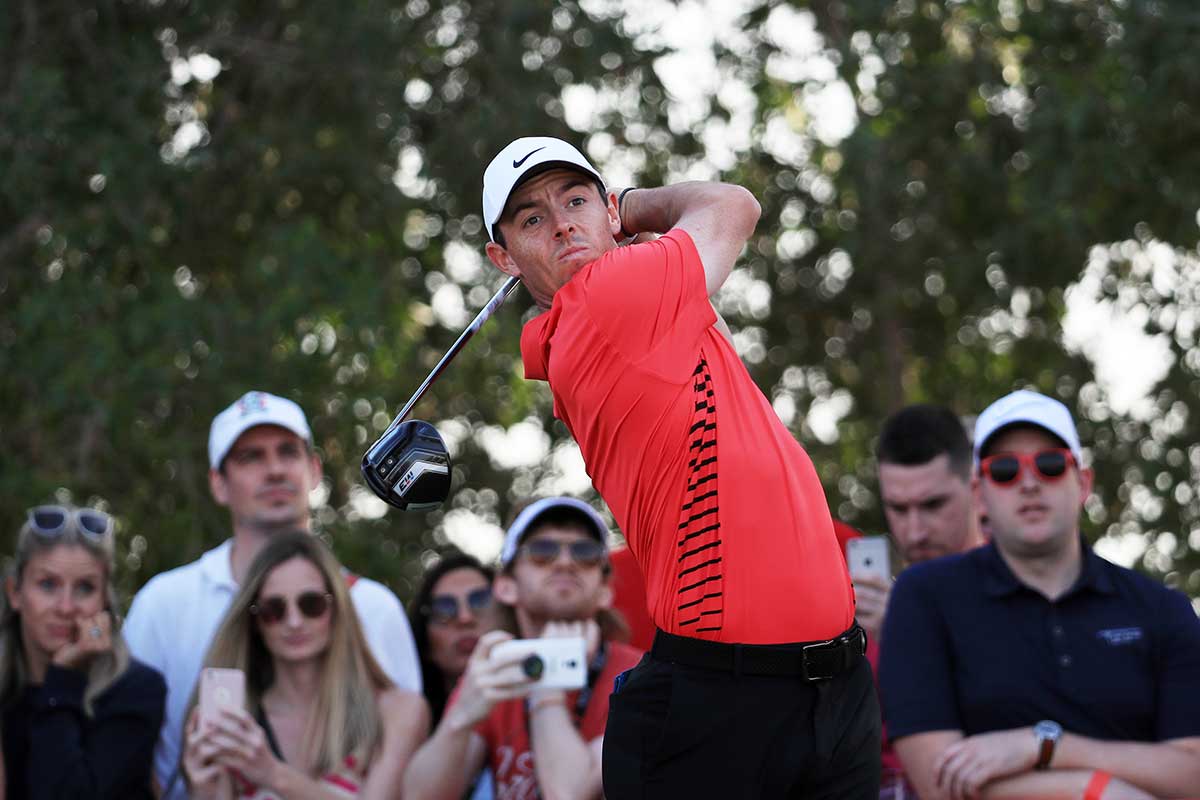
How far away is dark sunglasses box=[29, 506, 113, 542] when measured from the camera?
661cm

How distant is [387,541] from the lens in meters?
10.6

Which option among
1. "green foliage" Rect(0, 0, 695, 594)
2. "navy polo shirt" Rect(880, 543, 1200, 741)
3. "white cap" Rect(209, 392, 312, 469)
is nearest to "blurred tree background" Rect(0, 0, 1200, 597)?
"green foliage" Rect(0, 0, 695, 594)

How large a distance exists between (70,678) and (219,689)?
0.60 metres

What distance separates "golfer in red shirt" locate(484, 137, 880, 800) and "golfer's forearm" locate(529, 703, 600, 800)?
1.91m

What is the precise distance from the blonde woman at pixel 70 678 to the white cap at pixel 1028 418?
10.0 feet

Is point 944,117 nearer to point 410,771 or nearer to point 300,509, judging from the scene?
point 300,509

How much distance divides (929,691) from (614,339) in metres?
2.34

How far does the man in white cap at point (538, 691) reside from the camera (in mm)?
5980

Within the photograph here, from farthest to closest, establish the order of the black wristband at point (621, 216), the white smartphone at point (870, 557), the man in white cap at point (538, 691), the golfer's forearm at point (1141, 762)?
the white smartphone at point (870, 557) → the man in white cap at point (538, 691) → the golfer's forearm at point (1141, 762) → the black wristband at point (621, 216)

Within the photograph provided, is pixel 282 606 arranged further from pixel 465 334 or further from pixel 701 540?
pixel 701 540

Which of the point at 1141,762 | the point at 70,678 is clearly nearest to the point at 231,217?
the point at 70,678

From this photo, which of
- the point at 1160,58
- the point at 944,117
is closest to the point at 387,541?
the point at 944,117

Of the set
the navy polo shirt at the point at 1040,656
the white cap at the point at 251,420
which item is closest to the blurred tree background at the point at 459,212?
the white cap at the point at 251,420

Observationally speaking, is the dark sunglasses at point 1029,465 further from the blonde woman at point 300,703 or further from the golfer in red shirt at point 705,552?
the blonde woman at point 300,703
